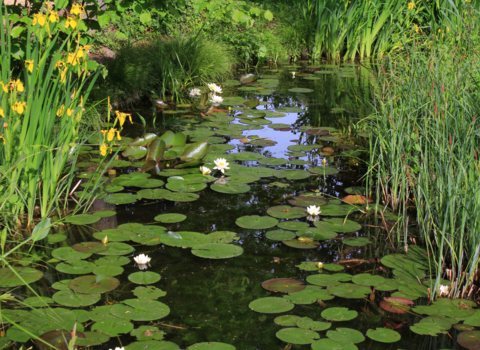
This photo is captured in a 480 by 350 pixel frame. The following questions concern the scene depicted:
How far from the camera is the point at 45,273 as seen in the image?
207cm

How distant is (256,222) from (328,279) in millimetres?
623

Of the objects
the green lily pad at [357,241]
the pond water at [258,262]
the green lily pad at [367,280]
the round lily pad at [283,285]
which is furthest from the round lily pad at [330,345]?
the green lily pad at [357,241]

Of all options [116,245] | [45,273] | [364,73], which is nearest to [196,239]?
[116,245]

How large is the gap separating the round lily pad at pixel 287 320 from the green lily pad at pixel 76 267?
2.83ft

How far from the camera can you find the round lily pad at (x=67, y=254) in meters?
2.18

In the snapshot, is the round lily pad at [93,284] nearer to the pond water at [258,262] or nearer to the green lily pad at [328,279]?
the pond water at [258,262]

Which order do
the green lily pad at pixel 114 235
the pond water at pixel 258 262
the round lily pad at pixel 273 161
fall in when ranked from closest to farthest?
the pond water at pixel 258 262, the green lily pad at pixel 114 235, the round lily pad at pixel 273 161

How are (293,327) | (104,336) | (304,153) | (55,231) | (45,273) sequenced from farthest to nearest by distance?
(304,153) → (55,231) → (45,273) → (293,327) → (104,336)

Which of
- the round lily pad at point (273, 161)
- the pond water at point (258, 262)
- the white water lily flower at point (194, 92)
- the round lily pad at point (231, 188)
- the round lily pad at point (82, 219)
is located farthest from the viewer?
the white water lily flower at point (194, 92)

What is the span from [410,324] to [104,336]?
3.74 ft

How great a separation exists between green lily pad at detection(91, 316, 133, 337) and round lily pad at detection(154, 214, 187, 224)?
0.89m

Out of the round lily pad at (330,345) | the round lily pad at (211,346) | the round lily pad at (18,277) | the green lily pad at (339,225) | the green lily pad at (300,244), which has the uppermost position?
the green lily pad at (339,225)

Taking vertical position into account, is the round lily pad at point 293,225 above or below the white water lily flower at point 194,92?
below

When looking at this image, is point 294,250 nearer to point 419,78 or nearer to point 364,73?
point 419,78
